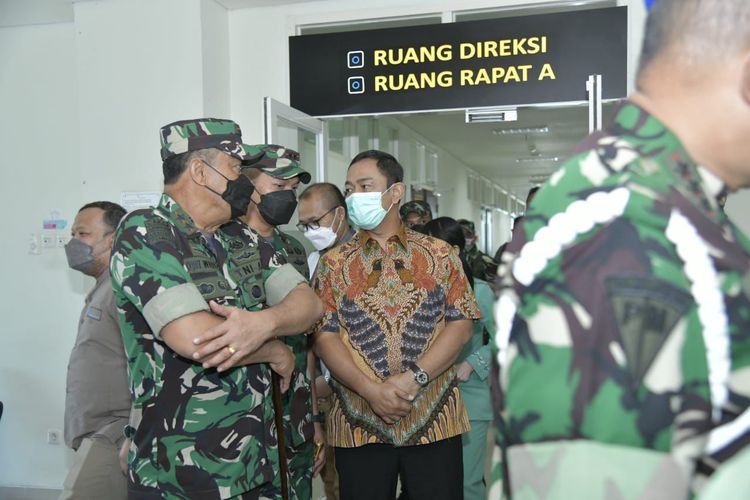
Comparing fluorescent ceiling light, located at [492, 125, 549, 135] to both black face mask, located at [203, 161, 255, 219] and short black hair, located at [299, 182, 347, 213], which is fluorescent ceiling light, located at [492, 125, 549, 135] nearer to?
short black hair, located at [299, 182, 347, 213]

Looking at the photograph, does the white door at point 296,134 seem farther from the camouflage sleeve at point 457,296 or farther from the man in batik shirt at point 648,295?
the man in batik shirt at point 648,295

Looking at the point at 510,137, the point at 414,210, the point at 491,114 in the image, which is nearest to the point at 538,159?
the point at 510,137

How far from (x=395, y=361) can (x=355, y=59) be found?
217cm

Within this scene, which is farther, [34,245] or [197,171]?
[34,245]

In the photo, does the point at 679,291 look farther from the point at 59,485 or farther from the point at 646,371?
the point at 59,485

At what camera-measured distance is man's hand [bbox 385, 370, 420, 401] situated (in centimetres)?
230

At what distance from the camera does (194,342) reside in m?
1.66

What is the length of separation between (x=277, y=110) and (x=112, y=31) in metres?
1.31

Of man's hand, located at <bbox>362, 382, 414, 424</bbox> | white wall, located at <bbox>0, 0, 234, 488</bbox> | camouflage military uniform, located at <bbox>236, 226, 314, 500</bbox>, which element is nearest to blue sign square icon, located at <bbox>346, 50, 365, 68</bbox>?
white wall, located at <bbox>0, 0, 234, 488</bbox>

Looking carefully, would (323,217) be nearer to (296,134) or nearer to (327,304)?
(296,134)

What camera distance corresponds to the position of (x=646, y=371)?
643 millimetres

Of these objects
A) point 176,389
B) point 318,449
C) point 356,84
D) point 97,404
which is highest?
point 356,84

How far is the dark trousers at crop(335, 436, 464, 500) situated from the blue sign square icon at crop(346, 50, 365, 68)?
7.72 ft

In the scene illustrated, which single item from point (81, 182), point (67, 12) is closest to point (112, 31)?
point (67, 12)
